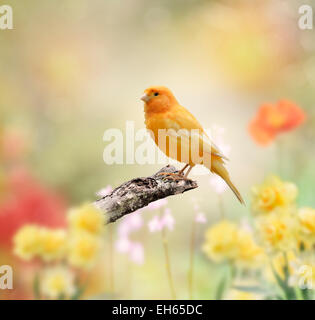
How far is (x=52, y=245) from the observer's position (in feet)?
4.86

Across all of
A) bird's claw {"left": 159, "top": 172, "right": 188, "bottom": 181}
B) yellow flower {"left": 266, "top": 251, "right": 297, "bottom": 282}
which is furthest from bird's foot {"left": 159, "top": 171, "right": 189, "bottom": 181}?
yellow flower {"left": 266, "top": 251, "right": 297, "bottom": 282}

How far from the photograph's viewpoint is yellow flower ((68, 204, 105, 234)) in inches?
56.3

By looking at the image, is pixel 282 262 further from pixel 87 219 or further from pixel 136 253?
pixel 87 219

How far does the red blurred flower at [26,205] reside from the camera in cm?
152

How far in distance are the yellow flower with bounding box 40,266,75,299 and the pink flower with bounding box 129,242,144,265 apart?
0.21 m

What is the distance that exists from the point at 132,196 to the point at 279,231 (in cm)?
54

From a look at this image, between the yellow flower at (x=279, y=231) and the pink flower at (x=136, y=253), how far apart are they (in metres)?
0.42

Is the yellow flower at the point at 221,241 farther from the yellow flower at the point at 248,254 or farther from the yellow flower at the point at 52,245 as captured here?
the yellow flower at the point at 52,245

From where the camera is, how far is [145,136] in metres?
1.57

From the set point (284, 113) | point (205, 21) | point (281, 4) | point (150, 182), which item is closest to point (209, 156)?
point (150, 182)

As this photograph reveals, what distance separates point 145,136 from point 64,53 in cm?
40

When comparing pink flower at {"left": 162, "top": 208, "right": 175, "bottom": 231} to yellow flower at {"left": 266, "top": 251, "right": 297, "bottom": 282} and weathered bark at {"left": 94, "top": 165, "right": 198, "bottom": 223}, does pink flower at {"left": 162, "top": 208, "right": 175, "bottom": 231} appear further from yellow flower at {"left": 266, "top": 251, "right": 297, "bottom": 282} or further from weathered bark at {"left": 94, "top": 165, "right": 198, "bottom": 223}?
yellow flower at {"left": 266, "top": 251, "right": 297, "bottom": 282}

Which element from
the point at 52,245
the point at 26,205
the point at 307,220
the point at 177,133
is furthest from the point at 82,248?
the point at 307,220

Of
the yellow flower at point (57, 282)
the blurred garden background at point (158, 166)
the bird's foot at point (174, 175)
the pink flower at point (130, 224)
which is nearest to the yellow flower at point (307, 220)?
the blurred garden background at point (158, 166)
